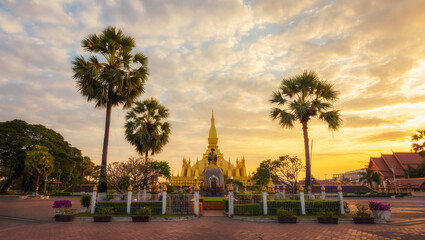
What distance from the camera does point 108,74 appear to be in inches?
762

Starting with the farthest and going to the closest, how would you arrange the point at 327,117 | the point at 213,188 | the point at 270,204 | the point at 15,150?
1. the point at 15,150
2. the point at 213,188
3. the point at 327,117
4. the point at 270,204

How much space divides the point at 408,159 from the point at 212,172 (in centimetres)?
4855

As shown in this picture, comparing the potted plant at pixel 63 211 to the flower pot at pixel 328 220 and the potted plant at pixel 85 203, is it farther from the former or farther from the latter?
the flower pot at pixel 328 220

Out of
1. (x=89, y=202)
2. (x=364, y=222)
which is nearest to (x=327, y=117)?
(x=364, y=222)

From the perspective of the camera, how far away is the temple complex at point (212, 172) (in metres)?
34.5

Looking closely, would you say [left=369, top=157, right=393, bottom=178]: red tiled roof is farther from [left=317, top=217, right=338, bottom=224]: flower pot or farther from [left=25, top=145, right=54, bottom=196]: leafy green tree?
[left=25, top=145, right=54, bottom=196]: leafy green tree

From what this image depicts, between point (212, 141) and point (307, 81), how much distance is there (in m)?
29.5

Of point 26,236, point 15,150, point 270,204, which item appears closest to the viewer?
point 26,236

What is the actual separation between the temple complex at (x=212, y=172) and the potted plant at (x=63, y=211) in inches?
767

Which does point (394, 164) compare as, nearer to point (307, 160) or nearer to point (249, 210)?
point (307, 160)

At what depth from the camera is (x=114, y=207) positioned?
15617mm

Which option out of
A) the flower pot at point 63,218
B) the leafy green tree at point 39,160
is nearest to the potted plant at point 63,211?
the flower pot at point 63,218

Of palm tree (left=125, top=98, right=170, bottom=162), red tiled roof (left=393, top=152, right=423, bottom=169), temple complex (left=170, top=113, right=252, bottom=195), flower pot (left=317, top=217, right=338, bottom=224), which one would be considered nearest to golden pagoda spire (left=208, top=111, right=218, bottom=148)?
temple complex (left=170, top=113, right=252, bottom=195)

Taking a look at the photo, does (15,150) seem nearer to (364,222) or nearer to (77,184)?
(77,184)
